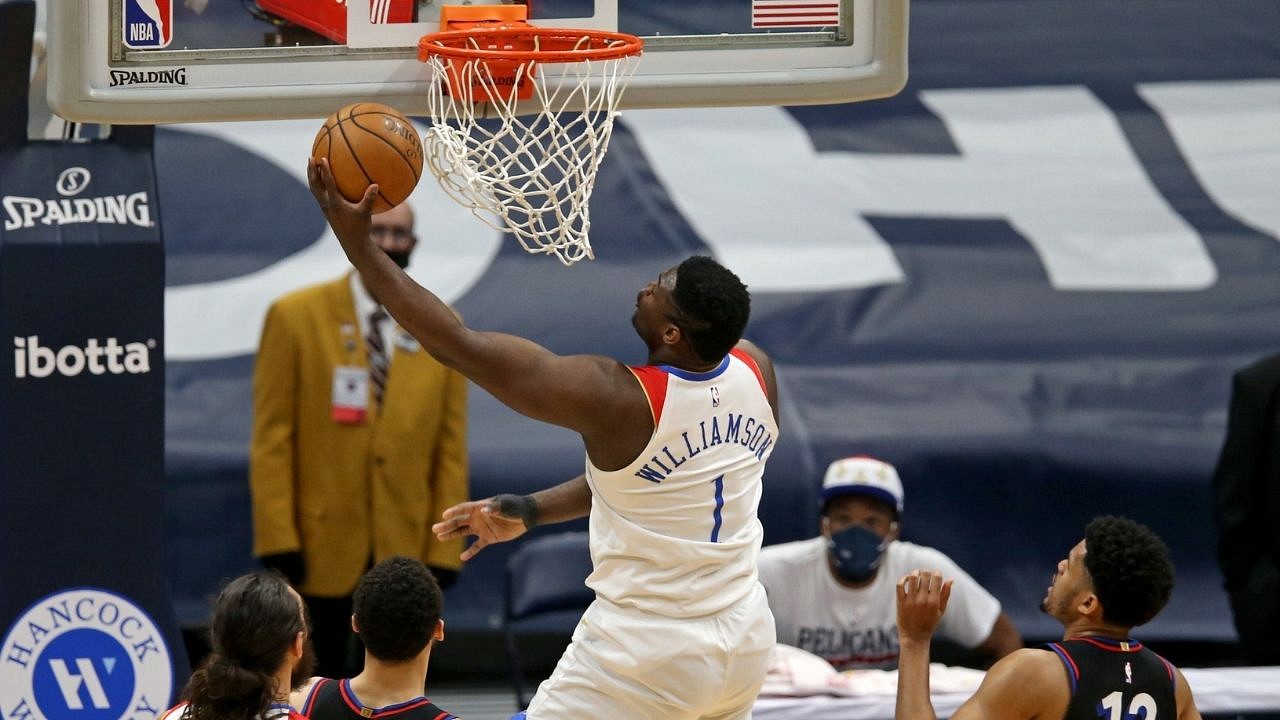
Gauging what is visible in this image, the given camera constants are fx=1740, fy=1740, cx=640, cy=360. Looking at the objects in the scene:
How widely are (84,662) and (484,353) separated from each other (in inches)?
98.0

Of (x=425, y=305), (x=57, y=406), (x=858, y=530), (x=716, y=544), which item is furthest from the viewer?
(x=858, y=530)

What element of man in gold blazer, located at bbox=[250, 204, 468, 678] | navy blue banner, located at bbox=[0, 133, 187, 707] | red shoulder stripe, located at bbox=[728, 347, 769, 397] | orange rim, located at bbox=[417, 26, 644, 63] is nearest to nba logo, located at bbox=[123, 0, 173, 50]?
orange rim, located at bbox=[417, 26, 644, 63]

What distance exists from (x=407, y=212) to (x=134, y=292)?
A: 1.64 meters

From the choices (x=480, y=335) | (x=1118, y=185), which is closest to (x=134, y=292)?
(x=480, y=335)

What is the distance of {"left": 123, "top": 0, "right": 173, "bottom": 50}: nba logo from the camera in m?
4.98

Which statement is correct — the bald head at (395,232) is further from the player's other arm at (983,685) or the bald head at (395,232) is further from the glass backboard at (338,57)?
the player's other arm at (983,685)

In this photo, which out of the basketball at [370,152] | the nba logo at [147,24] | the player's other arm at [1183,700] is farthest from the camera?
the nba logo at [147,24]

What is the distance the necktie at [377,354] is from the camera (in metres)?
7.66

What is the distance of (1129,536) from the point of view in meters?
4.59

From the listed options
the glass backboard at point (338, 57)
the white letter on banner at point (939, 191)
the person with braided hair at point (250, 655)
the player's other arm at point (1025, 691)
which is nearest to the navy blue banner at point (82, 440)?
the glass backboard at point (338, 57)

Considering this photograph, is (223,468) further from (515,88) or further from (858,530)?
(515,88)

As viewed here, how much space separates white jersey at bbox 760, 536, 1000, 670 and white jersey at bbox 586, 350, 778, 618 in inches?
97.1

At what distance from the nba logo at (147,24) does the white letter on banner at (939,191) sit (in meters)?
4.66

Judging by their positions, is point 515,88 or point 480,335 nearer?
point 480,335
